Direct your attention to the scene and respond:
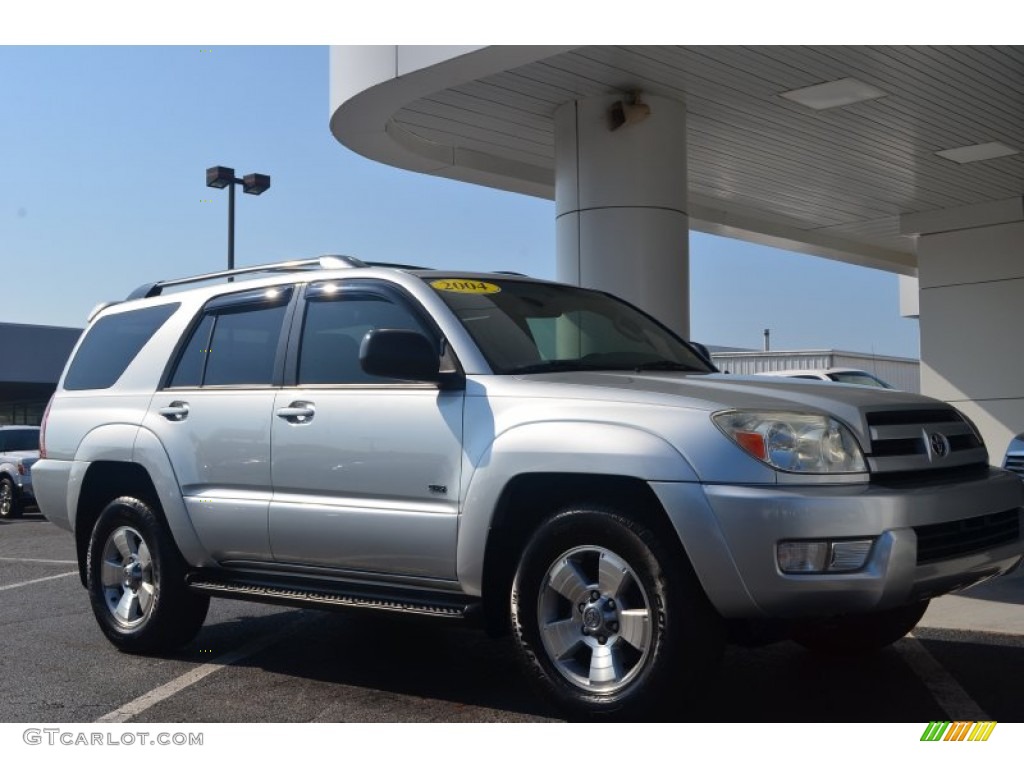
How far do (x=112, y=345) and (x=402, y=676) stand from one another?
280 centimetres

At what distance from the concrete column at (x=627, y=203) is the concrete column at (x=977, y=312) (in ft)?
26.4

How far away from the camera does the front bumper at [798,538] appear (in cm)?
439

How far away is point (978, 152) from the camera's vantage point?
15.3 metres

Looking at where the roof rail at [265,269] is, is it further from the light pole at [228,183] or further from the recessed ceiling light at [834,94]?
the light pole at [228,183]

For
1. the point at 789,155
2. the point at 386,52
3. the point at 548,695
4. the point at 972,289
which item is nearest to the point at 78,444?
the point at 548,695

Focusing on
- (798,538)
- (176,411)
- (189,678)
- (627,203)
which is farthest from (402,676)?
(627,203)

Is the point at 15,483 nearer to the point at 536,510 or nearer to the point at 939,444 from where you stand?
the point at 536,510

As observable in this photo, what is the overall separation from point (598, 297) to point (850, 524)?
8.45 feet

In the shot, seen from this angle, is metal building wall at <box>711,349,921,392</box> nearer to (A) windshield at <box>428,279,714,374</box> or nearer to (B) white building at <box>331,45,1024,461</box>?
(B) white building at <box>331,45,1024,461</box>

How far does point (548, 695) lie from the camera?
16.0ft

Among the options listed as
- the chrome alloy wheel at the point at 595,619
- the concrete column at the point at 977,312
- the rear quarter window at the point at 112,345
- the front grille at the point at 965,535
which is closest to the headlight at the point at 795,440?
the front grille at the point at 965,535

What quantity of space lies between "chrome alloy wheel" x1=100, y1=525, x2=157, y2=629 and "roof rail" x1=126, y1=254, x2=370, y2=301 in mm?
1474

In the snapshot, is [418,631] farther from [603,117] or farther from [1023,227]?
[1023,227]

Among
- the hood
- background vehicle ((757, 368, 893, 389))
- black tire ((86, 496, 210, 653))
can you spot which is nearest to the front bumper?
the hood
